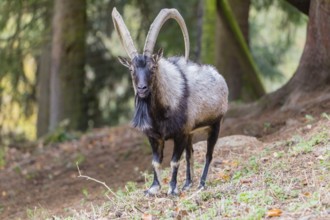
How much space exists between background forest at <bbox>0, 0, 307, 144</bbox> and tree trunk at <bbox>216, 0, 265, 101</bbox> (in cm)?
2

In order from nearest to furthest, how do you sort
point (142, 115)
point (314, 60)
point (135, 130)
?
point (142, 115) → point (314, 60) → point (135, 130)

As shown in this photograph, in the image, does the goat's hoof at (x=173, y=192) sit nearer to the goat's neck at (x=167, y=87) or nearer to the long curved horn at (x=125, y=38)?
the goat's neck at (x=167, y=87)

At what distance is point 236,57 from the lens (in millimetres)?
16438

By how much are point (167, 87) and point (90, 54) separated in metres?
13.5

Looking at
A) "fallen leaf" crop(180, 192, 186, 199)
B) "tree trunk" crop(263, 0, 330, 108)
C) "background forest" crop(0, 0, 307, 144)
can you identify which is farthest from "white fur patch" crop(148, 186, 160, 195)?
"background forest" crop(0, 0, 307, 144)

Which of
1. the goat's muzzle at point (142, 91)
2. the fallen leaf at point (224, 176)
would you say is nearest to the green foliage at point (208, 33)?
the fallen leaf at point (224, 176)

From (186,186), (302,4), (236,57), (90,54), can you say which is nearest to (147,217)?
(186,186)

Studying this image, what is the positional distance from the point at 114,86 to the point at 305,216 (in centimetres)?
1602

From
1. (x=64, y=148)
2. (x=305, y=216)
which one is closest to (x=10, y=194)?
(x=64, y=148)

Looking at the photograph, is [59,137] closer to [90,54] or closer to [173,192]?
[90,54]

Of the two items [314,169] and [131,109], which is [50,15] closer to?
[131,109]

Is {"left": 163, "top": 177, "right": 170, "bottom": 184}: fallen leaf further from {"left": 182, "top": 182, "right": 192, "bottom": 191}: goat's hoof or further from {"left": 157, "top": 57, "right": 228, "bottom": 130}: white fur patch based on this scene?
{"left": 157, "top": 57, "right": 228, "bottom": 130}: white fur patch

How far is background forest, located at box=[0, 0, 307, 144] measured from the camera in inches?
659

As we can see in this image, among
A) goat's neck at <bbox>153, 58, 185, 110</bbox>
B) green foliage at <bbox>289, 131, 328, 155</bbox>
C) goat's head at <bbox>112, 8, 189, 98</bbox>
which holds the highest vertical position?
goat's head at <bbox>112, 8, 189, 98</bbox>
